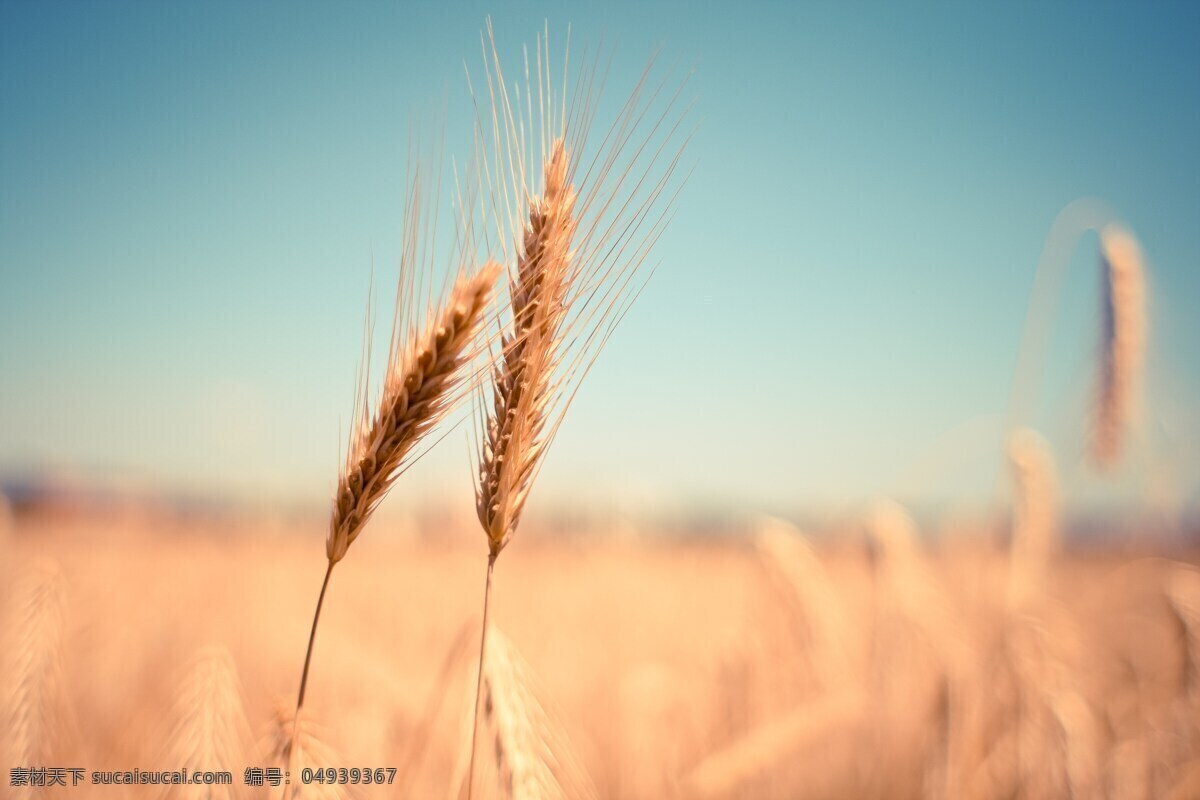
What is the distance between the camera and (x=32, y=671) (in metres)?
1.62

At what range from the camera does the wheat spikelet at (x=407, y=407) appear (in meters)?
1.02

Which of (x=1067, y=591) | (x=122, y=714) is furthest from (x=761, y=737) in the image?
(x=1067, y=591)

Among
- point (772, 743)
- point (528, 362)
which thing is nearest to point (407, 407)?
point (528, 362)

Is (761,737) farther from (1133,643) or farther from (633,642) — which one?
(1133,643)

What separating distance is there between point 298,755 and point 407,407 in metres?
0.60

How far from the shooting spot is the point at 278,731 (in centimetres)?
119

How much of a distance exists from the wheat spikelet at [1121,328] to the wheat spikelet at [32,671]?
177 inches

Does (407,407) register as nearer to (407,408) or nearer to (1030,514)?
(407,408)

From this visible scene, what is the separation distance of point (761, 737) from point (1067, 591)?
4.93 metres

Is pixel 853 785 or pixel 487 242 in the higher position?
pixel 487 242

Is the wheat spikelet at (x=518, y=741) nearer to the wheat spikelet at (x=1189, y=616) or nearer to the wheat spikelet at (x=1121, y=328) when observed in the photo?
the wheat spikelet at (x=1189, y=616)

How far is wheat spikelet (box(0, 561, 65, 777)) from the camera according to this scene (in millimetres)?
1567

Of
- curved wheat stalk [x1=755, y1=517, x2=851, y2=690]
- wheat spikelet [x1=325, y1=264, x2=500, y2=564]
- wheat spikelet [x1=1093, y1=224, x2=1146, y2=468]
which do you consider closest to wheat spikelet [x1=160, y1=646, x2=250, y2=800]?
wheat spikelet [x1=325, y1=264, x2=500, y2=564]

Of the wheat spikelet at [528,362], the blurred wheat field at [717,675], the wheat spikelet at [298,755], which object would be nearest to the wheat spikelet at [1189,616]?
the blurred wheat field at [717,675]
